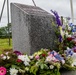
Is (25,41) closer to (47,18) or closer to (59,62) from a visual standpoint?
(47,18)

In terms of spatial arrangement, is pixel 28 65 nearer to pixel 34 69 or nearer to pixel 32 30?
pixel 34 69

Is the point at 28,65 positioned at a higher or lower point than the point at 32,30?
lower

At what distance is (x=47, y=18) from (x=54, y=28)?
20cm

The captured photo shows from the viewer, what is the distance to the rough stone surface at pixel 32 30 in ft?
15.0

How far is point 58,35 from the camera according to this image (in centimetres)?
479

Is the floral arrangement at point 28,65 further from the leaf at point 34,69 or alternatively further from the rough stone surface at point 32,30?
the rough stone surface at point 32,30

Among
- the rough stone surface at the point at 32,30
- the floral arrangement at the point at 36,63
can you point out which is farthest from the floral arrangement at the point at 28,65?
the rough stone surface at the point at 32,30

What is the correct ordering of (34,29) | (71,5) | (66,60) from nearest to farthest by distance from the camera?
1. (66,60)
2. (34,29)
3. (71,5)

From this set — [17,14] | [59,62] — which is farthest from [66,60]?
[17,14]

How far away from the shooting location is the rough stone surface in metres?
4.57

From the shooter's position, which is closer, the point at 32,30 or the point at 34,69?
the point at 34,69

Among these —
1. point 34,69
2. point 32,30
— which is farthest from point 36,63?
point 32,30

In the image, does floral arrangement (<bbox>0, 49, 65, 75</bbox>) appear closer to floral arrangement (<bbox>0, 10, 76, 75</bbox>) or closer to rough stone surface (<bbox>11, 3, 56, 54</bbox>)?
floral arrangement (<bbox>0, 10, 76, 75</bbox>)

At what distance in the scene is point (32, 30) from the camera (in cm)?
457
